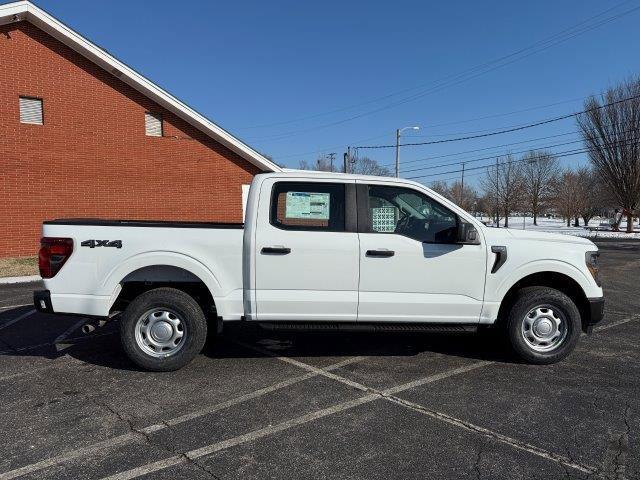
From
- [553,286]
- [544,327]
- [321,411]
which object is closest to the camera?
[321,411]

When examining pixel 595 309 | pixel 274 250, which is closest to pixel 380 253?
pixel 274 250

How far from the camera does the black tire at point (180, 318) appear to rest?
4.62 m

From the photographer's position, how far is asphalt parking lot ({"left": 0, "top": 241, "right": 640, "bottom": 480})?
10.2 feet

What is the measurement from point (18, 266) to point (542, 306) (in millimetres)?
13006

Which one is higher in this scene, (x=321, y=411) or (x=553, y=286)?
(x=553, y=286)

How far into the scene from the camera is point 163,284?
4.86 meters

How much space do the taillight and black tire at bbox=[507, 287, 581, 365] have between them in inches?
173

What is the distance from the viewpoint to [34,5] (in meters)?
13.7

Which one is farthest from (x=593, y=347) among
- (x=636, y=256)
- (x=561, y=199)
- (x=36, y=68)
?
(x=561, y=199)

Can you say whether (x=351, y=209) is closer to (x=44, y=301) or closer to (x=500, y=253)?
(x=500, y=253)

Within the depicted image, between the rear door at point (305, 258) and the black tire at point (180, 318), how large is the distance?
624mm

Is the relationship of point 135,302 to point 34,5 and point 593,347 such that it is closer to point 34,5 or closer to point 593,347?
point 593,347

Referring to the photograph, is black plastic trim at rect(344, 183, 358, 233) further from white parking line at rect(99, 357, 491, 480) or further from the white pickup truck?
white parking line at rect(99, 357, 491, 480)

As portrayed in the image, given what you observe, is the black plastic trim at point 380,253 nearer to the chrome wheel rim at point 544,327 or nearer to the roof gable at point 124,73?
the chrome wheel rim at point 544,327
